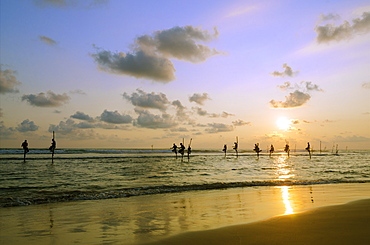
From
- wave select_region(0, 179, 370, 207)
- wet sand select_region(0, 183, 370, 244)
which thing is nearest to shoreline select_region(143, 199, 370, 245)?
wet sand select_region(0, 183, 370, 244)

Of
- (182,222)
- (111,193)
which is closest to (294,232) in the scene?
(182,222)

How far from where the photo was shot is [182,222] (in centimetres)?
862

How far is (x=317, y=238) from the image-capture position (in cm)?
665

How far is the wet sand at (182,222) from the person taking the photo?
6953mm

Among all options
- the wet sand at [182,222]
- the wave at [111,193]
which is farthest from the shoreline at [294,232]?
the wave at [111,193]

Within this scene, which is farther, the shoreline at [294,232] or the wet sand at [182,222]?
the wet sand at [182,222]

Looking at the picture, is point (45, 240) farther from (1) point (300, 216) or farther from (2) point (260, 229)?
(1) point (300, 216)

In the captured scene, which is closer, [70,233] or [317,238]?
[317,238]

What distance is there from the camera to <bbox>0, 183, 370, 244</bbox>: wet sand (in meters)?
6.95

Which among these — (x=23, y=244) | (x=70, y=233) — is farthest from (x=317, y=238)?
(x=23, y=244)

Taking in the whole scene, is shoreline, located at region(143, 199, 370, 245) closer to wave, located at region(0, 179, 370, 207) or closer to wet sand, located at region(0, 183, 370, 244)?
wet sand, located at region(0, 183, 370, 244)

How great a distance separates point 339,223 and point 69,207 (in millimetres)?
10097

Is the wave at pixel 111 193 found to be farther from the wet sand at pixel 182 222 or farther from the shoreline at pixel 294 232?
the shoreline at pixel 294 232

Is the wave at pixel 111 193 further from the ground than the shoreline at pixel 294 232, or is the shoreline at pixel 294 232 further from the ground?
the shoreline at pixel 294 232
